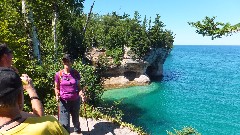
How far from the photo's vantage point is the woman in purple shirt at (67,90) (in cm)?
908

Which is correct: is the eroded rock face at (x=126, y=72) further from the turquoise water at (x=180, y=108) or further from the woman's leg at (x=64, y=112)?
the woman's leg at (x=64, y=112)

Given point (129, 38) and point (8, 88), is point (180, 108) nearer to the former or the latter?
point (129, 38)

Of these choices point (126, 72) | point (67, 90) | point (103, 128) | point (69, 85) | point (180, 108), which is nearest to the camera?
point (69, 85)

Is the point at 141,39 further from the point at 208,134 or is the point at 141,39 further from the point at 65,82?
the point at 65,82

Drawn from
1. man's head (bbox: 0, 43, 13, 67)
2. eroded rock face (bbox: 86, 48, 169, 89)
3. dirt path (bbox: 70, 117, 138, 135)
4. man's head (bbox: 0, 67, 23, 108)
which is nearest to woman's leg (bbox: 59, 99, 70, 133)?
dirt path (bbox: 70, 117, 138, 135)

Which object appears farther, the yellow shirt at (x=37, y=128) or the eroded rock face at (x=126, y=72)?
the eroded rock face at (x=126, y=72)

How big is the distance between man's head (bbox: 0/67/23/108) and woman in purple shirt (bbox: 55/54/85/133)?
241 inches

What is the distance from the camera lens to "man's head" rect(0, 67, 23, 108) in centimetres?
267

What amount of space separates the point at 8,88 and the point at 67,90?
21.8ft

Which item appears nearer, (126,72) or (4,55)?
(4,55)

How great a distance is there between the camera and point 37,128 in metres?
2.72

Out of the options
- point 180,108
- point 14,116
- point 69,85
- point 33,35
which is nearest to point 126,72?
point 180,108

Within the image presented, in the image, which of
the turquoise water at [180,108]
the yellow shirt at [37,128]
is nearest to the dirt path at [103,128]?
the yellow shirt at [37,128]

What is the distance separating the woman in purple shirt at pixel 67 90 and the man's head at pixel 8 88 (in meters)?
6.12
